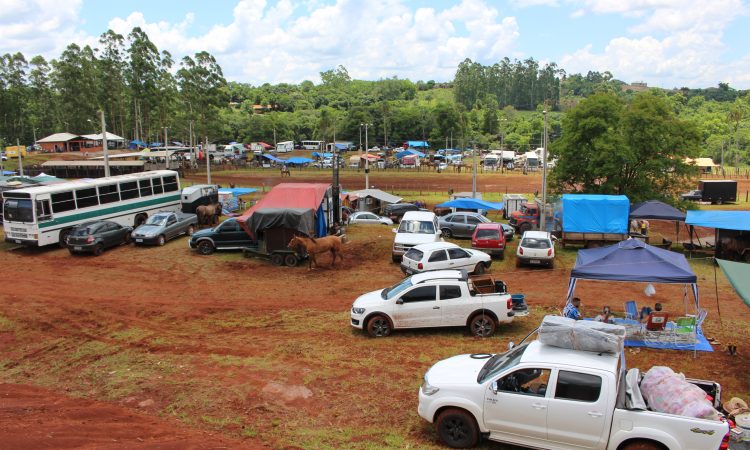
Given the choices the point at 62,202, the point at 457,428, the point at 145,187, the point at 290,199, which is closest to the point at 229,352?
the point at 457,428

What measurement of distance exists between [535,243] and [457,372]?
1430 centimetres

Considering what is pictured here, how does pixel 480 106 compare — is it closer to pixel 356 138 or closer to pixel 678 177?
pixel 356 138

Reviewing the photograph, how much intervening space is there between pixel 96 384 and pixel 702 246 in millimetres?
25588

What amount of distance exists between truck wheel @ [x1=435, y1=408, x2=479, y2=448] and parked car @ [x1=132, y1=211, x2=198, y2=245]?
1970cm

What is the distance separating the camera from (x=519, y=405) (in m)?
7.25

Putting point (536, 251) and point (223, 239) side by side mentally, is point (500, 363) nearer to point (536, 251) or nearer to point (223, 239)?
point (536, 251)

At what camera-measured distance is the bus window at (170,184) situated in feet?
96.6

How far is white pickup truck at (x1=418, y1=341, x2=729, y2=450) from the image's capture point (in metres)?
6.59

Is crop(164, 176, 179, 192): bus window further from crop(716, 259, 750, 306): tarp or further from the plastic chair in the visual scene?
crop(716, 259, 750, 306): tarp

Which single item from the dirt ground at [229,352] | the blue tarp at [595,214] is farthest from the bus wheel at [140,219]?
the blue tarp at [595,214]

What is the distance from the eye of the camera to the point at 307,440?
314 inches

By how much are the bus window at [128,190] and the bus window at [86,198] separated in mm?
1483

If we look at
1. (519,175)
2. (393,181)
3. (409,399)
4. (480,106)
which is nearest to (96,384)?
(409,399)

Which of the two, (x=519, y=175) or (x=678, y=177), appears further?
(x=519, y=175)
